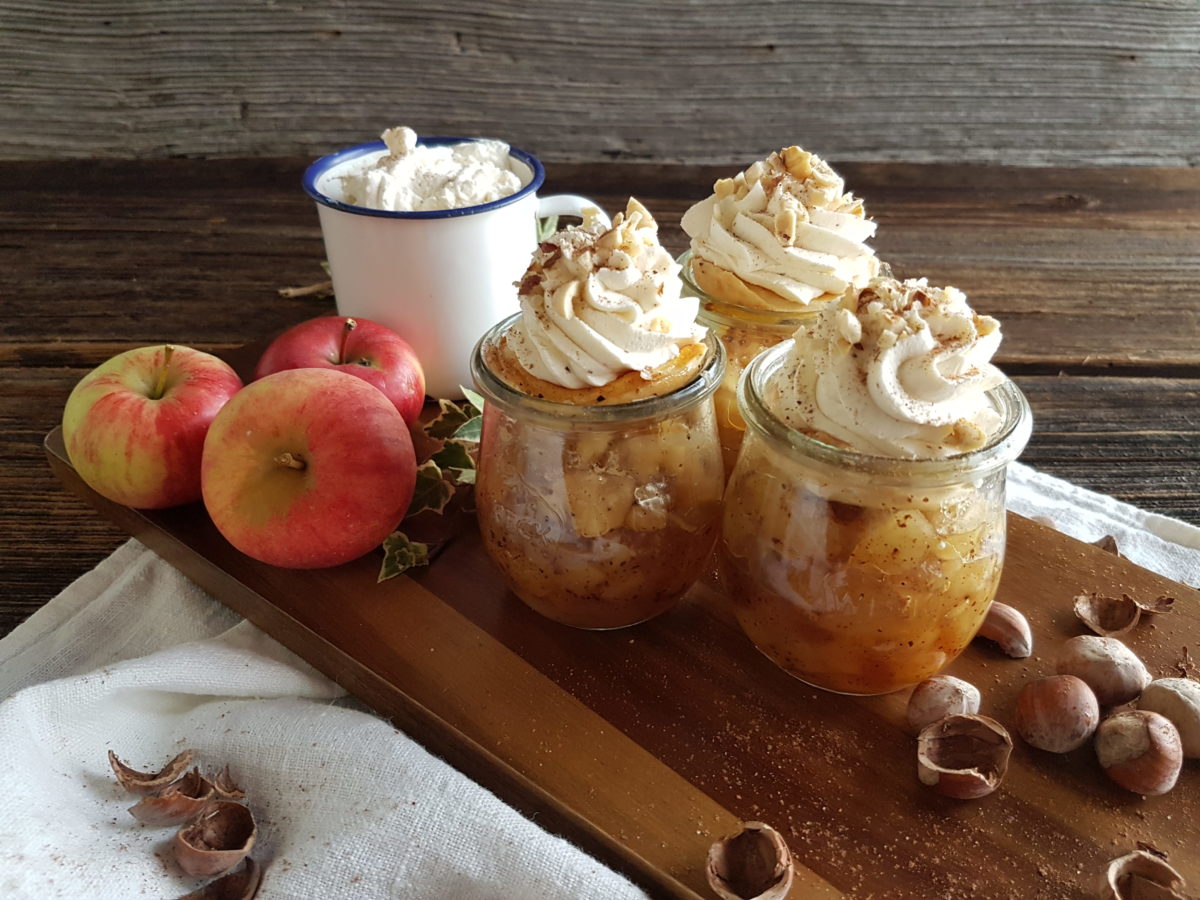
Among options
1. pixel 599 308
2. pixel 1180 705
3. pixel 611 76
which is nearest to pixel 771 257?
pixel 599 308

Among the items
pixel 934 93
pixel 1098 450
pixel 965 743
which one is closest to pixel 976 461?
pixel 965 743

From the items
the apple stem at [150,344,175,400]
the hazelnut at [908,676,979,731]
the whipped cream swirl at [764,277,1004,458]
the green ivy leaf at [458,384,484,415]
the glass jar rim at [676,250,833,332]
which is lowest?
the hazelnut at [908,676,979,731]

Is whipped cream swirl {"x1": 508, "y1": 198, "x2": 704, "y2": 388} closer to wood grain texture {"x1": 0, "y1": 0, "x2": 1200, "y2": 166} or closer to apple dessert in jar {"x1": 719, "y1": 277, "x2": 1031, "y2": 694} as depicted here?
apple dessert in jar {"x1": 719, "y1": 277, "x2": 1031, "y2": 694}

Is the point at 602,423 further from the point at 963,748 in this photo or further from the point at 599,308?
the point at 963,748

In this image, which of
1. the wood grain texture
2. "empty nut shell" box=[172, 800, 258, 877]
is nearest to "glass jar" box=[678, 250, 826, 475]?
"empty nut shell" box=[172, 800, 258, 877]

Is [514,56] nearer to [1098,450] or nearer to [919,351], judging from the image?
[1098,450]

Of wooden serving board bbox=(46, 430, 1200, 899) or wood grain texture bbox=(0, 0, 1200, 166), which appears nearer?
wooden serving board bbox=(46, 430, 1200, 899)
